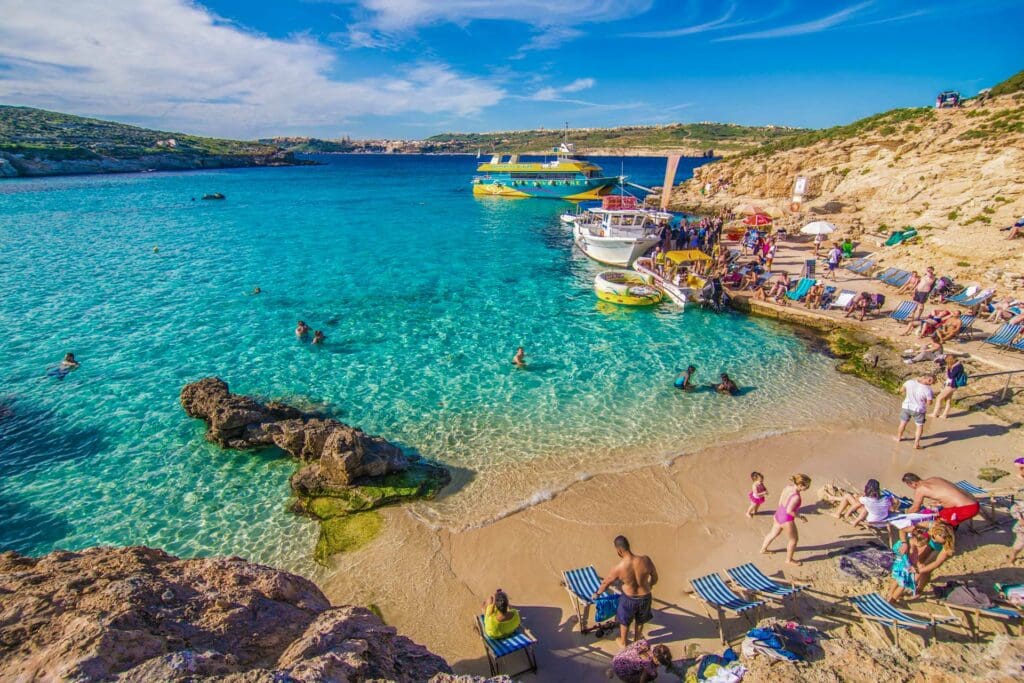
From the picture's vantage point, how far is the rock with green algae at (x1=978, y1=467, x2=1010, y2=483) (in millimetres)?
10336

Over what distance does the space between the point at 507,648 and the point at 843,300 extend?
64.5 feet

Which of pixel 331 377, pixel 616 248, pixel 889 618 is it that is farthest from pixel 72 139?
pixel 889 618

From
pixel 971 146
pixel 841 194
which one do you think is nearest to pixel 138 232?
pixel 841 194

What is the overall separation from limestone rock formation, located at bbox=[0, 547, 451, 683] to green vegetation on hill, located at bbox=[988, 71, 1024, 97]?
4908 centimetres

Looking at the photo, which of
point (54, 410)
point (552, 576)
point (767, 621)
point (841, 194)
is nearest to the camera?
point (767, 621)

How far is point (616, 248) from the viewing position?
96.1ft

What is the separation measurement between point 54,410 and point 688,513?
56.8 feet

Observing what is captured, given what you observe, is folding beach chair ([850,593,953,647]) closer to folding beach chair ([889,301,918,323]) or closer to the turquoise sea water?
the turquoise sea water

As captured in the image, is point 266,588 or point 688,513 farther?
point 688,513

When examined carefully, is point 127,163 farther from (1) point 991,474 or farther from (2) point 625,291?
(1) point 991,474

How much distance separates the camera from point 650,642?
699 centimetres

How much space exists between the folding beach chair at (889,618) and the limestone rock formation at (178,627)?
605 cm

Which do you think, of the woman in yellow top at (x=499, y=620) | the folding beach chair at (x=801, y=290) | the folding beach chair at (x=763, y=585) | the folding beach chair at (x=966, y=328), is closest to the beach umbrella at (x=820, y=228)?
the folding beach chair at (x=801, y=290)

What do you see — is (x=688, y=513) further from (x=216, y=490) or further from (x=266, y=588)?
(x=216, y=490)
